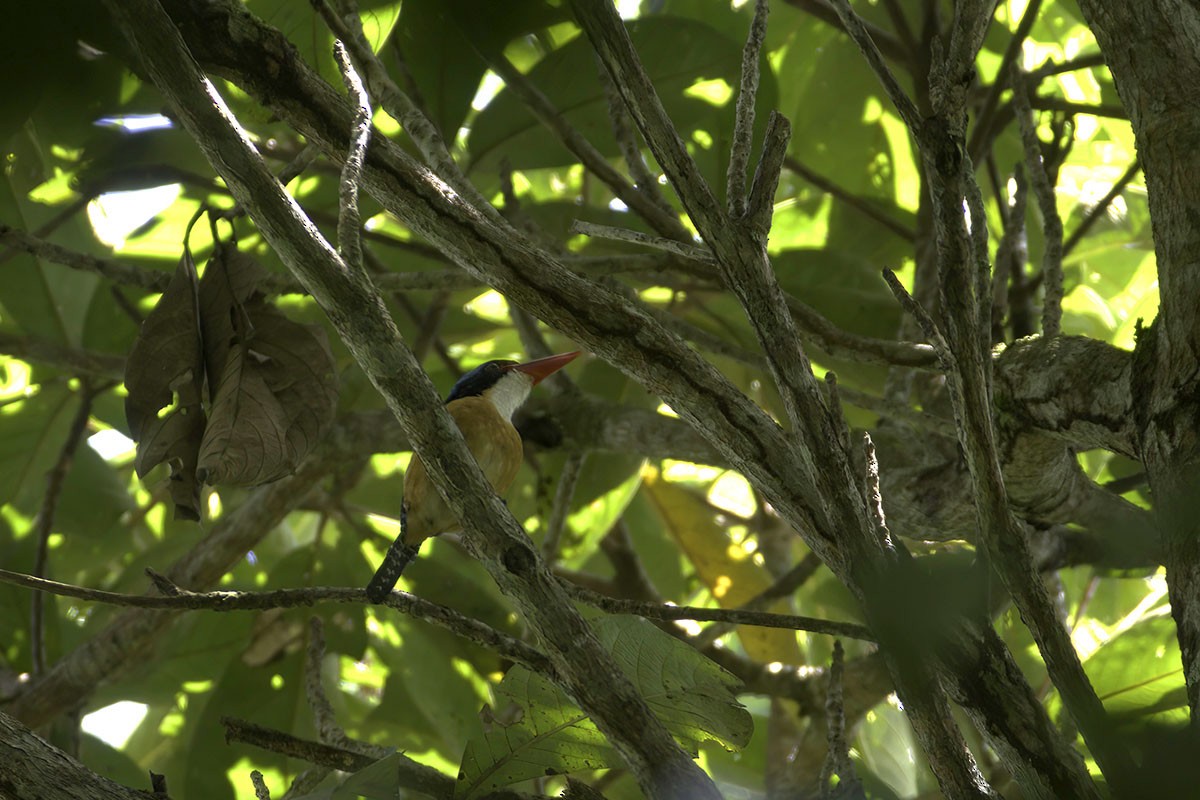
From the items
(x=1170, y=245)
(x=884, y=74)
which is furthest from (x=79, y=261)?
(x=1170, y=245)

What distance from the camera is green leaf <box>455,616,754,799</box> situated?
1517mm

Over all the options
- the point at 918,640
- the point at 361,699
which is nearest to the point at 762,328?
the point at 918,640

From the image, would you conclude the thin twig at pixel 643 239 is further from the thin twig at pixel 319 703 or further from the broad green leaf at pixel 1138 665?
the broad green leaf at pixel 1138 665

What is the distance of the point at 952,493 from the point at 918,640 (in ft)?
4.45

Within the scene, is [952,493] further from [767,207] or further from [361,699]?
[361,699]

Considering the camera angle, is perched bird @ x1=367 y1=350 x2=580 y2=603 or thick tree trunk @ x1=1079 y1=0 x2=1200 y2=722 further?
perched bird @ x1=367 y1=350 x2=580 y2=603

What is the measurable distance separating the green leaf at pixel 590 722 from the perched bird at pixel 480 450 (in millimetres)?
897

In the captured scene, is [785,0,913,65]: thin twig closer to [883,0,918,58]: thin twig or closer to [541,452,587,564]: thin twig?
[883,0,918,58]: thin twig

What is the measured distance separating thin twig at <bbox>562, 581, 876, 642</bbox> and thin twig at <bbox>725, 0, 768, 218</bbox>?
0.49m

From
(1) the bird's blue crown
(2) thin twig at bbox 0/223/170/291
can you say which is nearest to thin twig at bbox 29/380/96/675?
(2) thin twig at bbox 0/223/170/291

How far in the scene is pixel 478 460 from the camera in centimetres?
288

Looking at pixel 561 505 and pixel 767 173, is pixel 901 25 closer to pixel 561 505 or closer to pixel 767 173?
pixel 561 505

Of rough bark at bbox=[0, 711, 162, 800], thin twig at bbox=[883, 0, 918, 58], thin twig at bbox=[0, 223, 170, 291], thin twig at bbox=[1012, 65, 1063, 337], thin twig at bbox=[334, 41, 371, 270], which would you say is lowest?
rough bark at bbox=[0, 711, 162, 800]

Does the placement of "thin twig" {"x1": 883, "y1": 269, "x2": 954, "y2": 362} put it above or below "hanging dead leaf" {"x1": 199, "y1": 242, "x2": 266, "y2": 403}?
above
